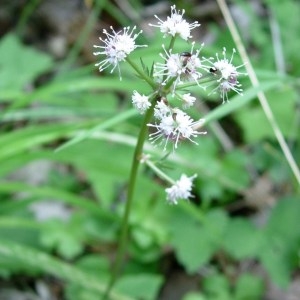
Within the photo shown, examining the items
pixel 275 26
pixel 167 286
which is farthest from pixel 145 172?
pixel 275 26

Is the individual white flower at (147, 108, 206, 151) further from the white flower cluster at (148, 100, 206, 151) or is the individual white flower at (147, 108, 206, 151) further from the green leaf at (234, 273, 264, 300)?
the green leaf at (234, 273, 264, 300)

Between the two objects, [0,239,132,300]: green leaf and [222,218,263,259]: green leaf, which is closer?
[0,239,132,300]: green leaf

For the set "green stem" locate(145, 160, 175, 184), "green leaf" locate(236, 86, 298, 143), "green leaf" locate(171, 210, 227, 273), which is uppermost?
"green leaf" locate(236, 86, 298, 143)

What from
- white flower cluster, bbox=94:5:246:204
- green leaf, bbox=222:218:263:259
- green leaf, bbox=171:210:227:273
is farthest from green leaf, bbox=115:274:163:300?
white flower cluster, bbox=94:5:246:204

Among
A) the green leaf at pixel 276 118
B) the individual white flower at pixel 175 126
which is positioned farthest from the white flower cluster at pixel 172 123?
the green leaf at pixel 276 118

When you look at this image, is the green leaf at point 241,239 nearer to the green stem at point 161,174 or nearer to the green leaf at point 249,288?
the green leaf at point 249,288

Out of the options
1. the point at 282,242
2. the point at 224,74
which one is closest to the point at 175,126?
the point at 224,74

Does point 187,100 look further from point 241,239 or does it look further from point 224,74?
point 241,239

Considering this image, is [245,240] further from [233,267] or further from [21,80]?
[21,80]

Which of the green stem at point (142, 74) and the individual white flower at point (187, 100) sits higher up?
the green stem at point (142, 74)
